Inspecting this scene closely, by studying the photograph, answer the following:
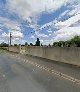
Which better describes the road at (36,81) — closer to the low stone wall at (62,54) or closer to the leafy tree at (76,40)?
the low stone wall at (62,54)

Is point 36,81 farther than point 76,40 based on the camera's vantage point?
No

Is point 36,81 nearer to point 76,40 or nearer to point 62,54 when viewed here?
point 62,54

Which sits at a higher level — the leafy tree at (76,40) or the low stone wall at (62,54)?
the leafy tree at (76,40)

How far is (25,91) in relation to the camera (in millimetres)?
10125

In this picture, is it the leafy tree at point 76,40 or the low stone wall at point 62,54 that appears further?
the leafy tree at point 76,40

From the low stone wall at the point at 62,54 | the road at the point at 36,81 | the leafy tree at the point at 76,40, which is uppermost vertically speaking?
the leafy tree at the point at 76,40

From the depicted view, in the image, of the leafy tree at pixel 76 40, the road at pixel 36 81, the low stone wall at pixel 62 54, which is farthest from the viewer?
the leafy tree at pixel 76 40

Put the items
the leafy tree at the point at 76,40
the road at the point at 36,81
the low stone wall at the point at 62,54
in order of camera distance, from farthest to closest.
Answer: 1. the leafy tree at the point at 76,40
2. the low stone wall at the point at 62,54
3. the road at the point at 36,81

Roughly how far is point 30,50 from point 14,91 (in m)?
40.5

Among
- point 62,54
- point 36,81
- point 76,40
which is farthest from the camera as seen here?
point 76,40

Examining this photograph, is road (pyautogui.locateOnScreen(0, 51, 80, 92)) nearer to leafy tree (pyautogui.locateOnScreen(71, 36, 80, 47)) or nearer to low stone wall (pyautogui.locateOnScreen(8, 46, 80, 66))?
low stone wall (pyautogui.locateOnScreen(8, 46, 80, 66))

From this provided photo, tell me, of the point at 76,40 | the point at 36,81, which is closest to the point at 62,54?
the point at 36,81

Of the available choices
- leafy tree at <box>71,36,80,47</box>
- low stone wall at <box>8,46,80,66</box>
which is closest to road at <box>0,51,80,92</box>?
low stone wall at <box>8,46,80,66</box>

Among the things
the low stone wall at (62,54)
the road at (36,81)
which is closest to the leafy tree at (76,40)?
the low stone wall at (62,54)
